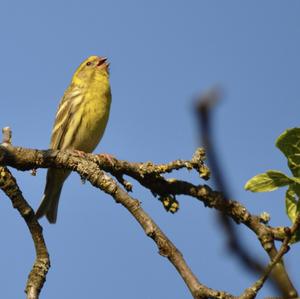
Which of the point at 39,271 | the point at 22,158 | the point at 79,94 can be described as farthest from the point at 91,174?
the point at 79,94

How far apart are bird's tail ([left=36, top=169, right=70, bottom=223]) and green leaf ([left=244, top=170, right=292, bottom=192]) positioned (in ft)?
19.1

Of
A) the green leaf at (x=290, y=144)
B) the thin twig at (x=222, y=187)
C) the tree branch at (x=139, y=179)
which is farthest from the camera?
the tree branch at (x=139, y=179)

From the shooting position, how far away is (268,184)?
2.35 meters

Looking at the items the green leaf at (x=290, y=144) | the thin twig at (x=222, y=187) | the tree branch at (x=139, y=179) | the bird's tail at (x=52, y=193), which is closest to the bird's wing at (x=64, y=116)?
the bird's tail at (x=52, y=193)

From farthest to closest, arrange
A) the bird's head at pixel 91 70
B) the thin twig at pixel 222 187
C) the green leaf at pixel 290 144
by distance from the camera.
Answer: the bird's head at pixel 91 70, the green leaf at pixel 290 144, the thin twig at pixel 222 187

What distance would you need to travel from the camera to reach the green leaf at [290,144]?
2.18m

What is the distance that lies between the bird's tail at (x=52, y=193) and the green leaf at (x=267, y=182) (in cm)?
582

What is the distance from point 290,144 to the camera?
2.21 m

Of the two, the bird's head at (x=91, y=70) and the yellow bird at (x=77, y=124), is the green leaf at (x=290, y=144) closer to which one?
the yellow bird at (x=77, y=124)

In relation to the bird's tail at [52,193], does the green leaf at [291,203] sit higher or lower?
lower

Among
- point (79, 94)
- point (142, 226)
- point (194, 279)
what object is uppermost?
point (79, 94)

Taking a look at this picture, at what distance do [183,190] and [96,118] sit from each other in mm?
5384

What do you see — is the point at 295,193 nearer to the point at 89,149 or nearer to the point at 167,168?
the point at 167,168

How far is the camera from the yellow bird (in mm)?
8242
